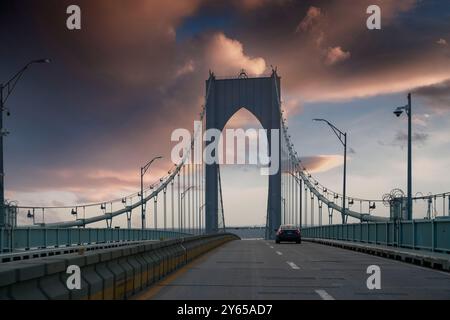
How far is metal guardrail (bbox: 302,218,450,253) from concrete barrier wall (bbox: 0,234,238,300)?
1104 centimetres

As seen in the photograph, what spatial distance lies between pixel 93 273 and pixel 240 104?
281 ft

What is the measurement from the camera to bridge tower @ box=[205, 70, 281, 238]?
90.4 metres

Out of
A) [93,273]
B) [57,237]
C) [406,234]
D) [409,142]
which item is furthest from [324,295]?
[57,237]

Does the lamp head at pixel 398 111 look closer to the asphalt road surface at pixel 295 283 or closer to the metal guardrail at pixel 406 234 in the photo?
the metal guardrail at pixel 406 234

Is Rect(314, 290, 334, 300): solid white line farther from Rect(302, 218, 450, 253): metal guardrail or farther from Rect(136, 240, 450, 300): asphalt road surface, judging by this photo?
Rect(302, 218, 450, 253): metal guardrail

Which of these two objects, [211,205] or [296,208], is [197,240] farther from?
[211,205]

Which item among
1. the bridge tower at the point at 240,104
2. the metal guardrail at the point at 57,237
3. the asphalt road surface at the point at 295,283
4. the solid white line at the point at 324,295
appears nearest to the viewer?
the solid white line at the point at 324,295

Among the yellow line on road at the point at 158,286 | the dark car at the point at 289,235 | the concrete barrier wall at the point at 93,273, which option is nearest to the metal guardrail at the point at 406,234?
the dark car at the point at 289,235

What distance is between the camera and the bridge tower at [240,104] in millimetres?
90375

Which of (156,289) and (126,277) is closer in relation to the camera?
(126,277)

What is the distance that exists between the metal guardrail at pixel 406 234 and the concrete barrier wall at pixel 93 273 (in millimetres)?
11042
